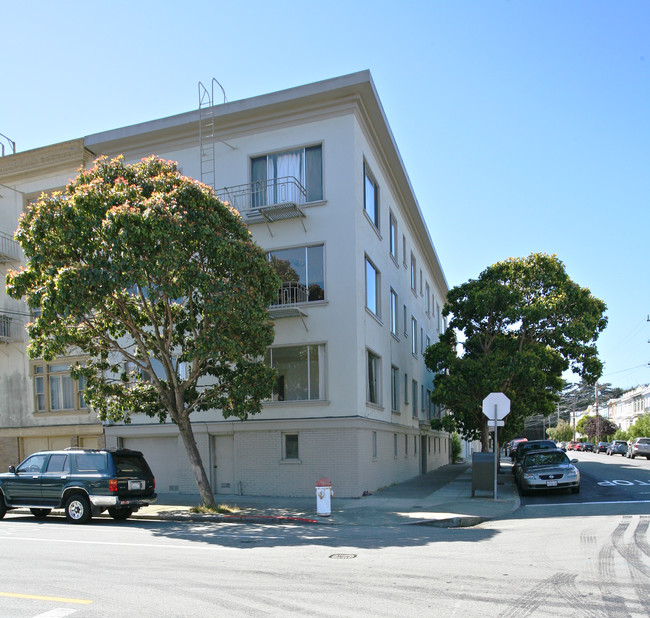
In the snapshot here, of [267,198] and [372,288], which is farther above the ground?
[267,198]

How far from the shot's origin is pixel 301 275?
63.0 feet

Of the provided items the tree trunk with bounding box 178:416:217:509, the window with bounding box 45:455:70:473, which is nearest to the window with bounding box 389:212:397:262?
the tree trunk with bounding box 178:416:217:509

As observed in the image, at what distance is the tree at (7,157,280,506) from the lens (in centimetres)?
1351

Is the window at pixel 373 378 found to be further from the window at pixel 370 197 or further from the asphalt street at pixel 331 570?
the asphalt street at pixel 331 570

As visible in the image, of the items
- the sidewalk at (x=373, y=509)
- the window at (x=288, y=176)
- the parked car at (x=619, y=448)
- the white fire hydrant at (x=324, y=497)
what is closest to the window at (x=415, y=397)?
the sidewalk at (x=373, y=509)

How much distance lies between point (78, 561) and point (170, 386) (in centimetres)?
723

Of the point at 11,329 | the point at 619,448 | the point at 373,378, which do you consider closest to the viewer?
the point at 373,378

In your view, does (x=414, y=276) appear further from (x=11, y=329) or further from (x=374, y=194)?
(x=11, y=329)

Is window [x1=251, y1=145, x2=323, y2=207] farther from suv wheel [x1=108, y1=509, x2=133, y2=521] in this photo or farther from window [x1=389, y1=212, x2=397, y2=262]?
suv wheel [x1=108, y1=509, x2=133, y2=521]

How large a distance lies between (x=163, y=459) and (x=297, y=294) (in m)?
7.34

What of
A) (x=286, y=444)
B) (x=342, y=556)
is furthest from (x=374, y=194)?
(x=342, y=556)

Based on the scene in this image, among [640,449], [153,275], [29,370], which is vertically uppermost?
[153,275]

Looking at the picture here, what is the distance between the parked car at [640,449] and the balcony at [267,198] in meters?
39.3

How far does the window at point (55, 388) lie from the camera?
22.7 metres
